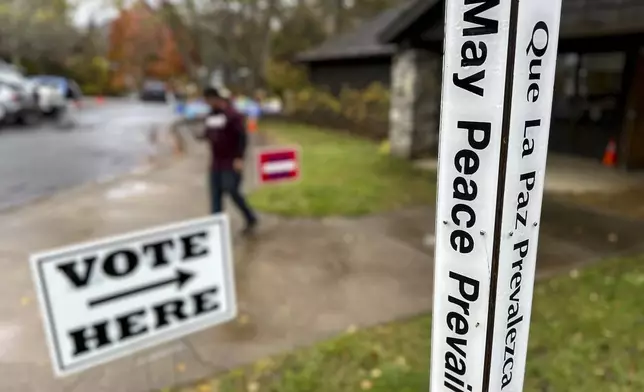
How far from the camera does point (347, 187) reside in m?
9.77

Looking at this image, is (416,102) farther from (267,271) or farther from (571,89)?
(267,271)

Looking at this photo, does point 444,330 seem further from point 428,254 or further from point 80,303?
point 428,254

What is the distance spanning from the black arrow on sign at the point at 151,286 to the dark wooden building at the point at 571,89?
796 cm

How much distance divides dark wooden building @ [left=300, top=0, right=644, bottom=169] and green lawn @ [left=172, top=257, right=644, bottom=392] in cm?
683

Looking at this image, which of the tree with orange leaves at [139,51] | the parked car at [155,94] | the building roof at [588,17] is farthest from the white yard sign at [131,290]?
the tree with orange leaves at [139,51]

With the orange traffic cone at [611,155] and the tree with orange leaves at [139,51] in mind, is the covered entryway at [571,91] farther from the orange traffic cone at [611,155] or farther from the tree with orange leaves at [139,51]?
the tree with orange leaves at [139,51]

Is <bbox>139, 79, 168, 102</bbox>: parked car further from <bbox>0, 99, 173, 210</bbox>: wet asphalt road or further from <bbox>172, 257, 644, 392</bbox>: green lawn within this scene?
<bbox>172, 257, 644, 392</bbox>: green lawn

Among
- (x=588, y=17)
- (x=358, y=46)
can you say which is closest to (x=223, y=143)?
(x=588, y=17)

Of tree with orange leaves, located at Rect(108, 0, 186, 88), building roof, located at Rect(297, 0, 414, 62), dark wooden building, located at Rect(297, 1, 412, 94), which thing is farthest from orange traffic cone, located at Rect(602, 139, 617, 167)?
tree with orange leaves, located at Rect(108, 0, 186, 88)

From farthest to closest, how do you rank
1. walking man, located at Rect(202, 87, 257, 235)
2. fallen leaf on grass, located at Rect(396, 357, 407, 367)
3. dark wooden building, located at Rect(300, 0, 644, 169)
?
dark wooden building, located at Rect(300, 0, 644, 169)
walking man, located at Rect(202, 87, 257, 235)
fallen leaf on grass, located at Rect(396, 357, 407, 367)

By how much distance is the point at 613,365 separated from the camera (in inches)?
147

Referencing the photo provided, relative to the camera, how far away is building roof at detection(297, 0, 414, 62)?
1964 cm

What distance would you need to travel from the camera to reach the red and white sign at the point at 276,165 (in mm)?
6066

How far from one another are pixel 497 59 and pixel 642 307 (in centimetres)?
406
